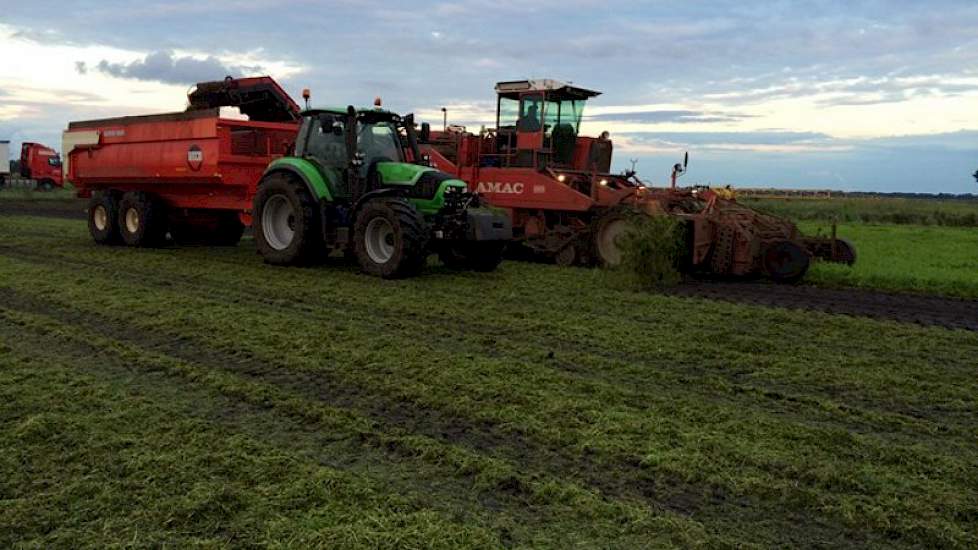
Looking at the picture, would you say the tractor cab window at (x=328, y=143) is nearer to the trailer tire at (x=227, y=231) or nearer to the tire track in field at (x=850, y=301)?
the trailer tire at (x=227, y=231)

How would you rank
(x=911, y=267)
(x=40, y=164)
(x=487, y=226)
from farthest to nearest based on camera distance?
1. (x=40, y=164)
2. (x=911, y=267)
3. (x=487, y=226)

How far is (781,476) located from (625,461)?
2.50 feet

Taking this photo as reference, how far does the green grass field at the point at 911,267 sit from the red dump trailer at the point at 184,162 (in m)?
8.75

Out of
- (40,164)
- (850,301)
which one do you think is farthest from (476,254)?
(40,164)

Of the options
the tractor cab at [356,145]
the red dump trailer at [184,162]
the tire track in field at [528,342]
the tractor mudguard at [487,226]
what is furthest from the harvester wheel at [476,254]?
the red dump trailer at [184,162]

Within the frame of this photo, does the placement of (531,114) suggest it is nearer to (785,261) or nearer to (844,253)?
(785,261)

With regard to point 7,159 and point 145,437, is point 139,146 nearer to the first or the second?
point 145,437

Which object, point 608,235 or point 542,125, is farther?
point 542,125

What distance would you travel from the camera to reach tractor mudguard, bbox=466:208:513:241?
10.5 meters

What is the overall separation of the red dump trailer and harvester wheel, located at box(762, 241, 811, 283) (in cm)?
759

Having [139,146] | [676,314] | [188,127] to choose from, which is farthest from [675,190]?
[139,146]

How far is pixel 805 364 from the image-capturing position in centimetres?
632

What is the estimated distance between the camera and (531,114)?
14.3m

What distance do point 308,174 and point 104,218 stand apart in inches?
228
